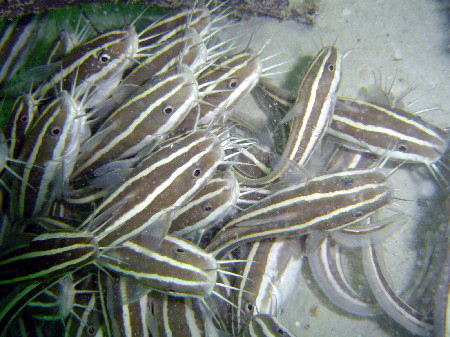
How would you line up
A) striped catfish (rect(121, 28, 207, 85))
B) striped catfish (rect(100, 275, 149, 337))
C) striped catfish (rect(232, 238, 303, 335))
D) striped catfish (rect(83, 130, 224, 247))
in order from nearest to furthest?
striped catfish (rect(83, 130, 224, 247)) < striped catfish (rect(100, 275, 149, 337)) < striped catfish (rect(232, 238, 303, 335)) < striped catfish (rect(121, 28, 207, 85))

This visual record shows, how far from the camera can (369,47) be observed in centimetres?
480

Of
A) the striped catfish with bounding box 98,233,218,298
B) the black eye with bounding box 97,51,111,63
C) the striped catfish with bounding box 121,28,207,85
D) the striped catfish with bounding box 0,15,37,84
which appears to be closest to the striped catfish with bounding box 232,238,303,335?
the striped catfish with bounding box 98,233,218,298

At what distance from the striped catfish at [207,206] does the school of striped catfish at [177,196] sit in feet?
0.06

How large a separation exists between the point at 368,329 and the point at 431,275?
1356mm

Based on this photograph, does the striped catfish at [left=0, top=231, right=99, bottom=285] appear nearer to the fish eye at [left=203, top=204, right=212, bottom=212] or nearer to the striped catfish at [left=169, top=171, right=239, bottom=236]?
the striped catfish at [left=169, top=171, right=239, bottom=236]

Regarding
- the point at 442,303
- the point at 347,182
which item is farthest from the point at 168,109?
the point at 442,303

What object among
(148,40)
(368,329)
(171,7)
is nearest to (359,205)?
(368,329)

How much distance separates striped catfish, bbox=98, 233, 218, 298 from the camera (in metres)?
2.95

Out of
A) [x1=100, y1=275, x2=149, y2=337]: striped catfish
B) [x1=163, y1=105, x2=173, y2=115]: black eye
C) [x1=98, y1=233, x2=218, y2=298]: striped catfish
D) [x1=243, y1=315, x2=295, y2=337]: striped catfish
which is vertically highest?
[x1=163, y1=105, x2=173, y2=115]: black eye

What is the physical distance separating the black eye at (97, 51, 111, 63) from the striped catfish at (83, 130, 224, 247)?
1.63 metres

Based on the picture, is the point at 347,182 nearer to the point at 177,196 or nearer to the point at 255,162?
the point at 255,162

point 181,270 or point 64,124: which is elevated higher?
point 64,124

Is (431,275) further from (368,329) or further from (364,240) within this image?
(368,329)

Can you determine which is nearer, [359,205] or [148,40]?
Answer: [359,205]
